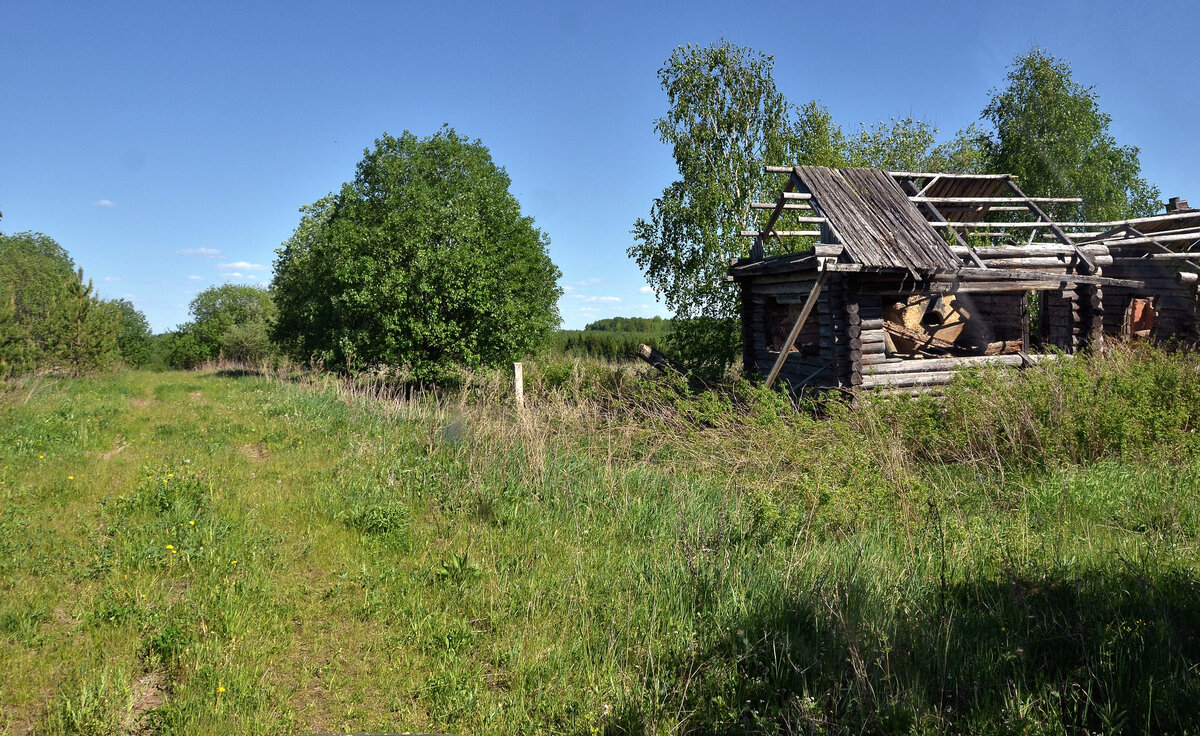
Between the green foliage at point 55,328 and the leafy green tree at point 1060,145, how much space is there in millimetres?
35836

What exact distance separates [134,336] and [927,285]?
59.8 meters

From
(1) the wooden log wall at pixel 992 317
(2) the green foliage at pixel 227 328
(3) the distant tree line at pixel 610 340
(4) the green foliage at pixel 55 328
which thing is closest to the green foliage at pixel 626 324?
(3) the distant tree line at pixel 610 340

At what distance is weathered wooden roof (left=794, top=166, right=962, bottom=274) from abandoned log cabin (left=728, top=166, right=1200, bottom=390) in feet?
0.10

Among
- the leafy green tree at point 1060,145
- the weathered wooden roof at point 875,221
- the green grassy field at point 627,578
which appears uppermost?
the leafy green tree at point 1060,145

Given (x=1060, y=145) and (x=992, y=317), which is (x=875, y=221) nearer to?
(x=992, y=317)

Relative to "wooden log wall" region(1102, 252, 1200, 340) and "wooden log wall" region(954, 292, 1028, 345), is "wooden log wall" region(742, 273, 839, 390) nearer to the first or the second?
"wooden log wall" region(954, 292, 1028, 345)

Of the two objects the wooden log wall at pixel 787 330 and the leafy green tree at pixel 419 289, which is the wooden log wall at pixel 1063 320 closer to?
the wooden log wall at pixel 787 330

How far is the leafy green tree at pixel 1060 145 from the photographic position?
27.8 meters

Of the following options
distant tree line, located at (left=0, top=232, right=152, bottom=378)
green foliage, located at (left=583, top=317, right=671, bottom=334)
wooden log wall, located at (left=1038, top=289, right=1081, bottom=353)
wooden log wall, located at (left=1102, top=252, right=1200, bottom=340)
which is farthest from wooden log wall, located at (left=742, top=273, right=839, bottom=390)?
green foliage, located at (left=583, top=317, right=671, bottom=334)

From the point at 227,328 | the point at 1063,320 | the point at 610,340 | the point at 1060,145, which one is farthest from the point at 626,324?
the point at 1063,320

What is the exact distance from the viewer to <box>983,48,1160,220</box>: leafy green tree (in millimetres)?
27797

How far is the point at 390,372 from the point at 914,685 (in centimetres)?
1879

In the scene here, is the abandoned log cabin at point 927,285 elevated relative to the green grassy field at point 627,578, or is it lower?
elevated

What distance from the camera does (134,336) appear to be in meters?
53.9
